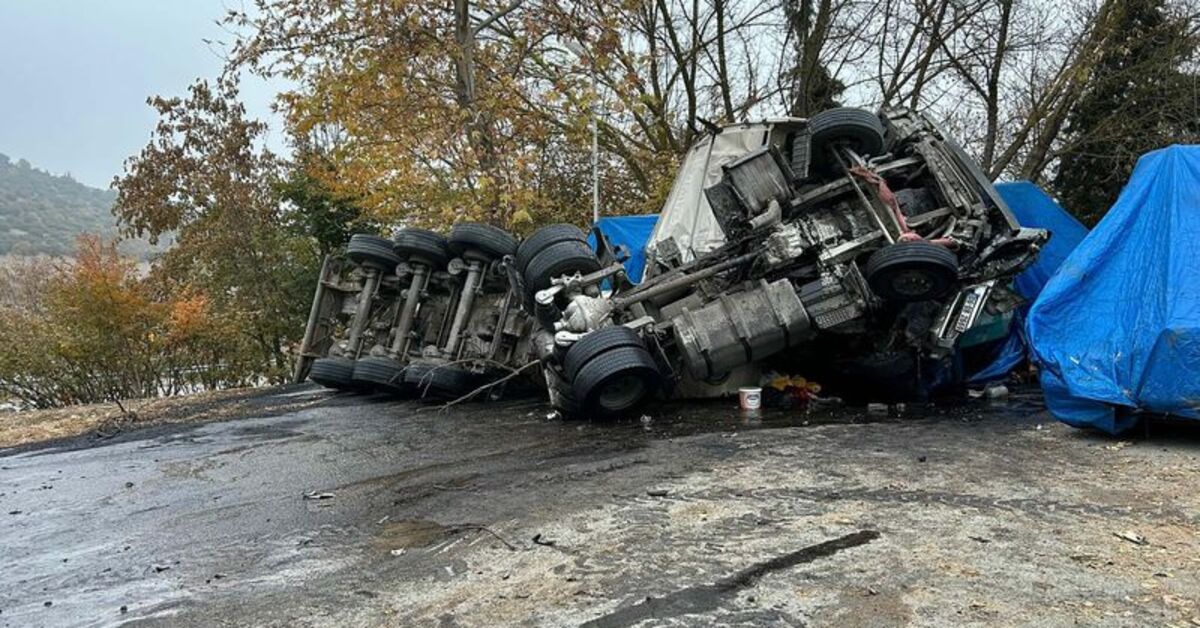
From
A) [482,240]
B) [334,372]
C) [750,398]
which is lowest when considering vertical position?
[334,372]

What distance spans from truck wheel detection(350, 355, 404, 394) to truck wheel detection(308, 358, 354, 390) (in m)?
0.41

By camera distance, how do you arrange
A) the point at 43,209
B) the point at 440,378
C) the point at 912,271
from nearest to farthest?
the point at 912,271 → the point at 440,378 → the point at 43,209

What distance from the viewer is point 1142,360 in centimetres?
489

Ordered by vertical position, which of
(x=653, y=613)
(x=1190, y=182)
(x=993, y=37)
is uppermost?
(x=993, y=37)

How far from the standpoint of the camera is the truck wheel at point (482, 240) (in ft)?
28.1

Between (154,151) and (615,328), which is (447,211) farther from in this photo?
(154,151)

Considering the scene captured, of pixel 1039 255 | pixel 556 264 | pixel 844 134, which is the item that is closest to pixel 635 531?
pixel 556 264

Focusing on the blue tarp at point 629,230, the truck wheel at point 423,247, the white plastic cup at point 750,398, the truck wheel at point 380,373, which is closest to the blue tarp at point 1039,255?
the white plastic cup at point 750,398

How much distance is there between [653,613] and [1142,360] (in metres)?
3.84

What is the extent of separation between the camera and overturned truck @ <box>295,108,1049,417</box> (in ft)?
21.7

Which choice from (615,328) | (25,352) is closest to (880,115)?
(615,328)

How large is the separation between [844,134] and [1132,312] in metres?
3.21

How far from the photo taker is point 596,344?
6.42 meters

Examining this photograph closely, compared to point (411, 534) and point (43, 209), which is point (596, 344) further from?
point (43, 209)
